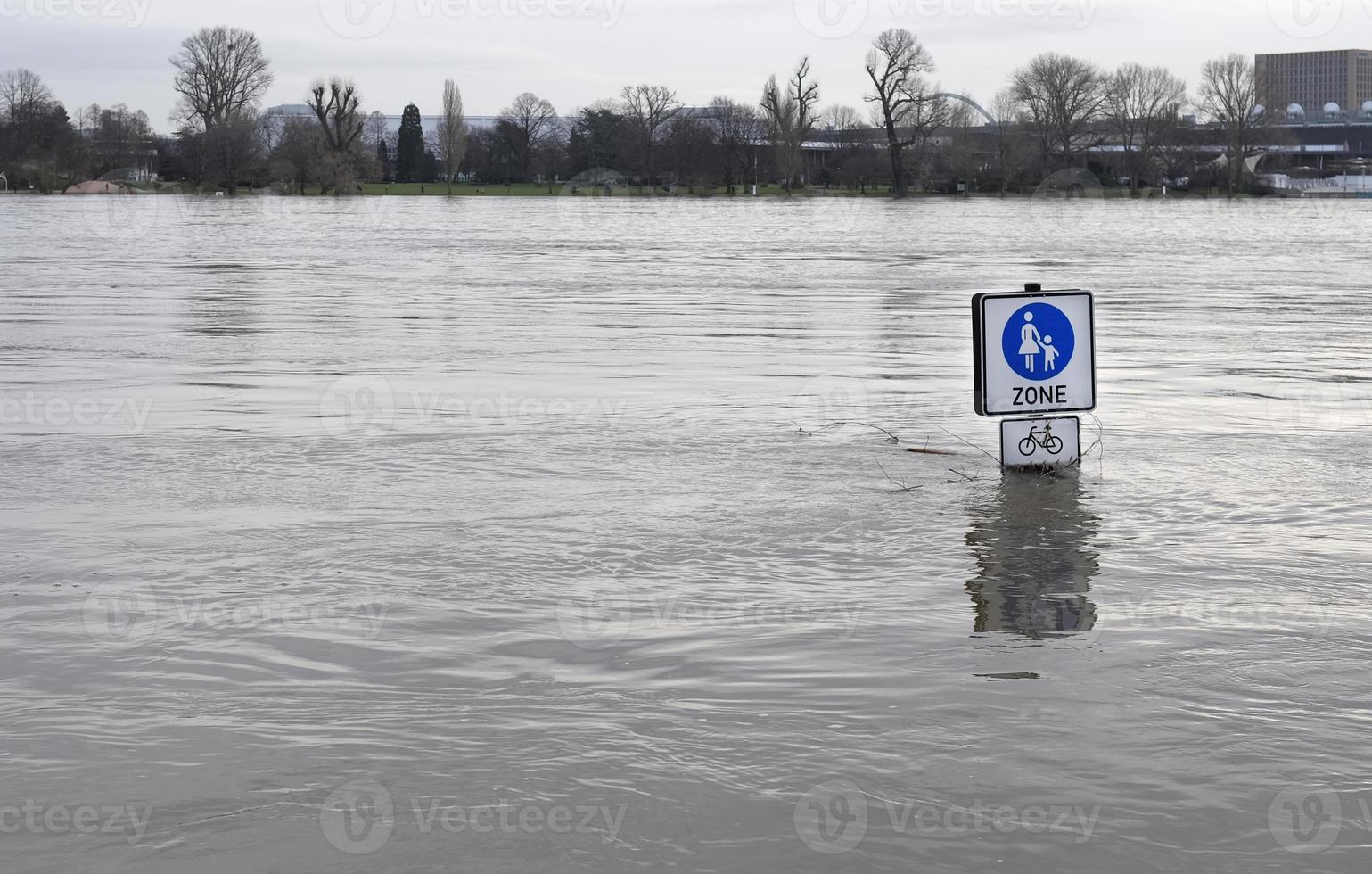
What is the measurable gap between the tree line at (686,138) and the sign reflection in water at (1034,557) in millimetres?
115528

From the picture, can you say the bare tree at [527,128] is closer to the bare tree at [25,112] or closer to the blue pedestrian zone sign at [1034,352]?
the bare tree at [25,112]

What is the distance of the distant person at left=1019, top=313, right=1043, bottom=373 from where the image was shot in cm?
796

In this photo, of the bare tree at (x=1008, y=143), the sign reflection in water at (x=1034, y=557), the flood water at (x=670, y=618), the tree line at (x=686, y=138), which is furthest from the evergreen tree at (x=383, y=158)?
the sign reflection in water at (x=1034, y=557)

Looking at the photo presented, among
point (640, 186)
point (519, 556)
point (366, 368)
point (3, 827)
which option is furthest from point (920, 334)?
point (640, 186)

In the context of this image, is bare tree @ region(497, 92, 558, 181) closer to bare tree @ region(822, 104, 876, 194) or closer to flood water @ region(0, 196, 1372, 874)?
bare tree @ region(822, 104, 876, 194)

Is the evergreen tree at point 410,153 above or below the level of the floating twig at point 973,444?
above

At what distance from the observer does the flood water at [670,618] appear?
145 inches

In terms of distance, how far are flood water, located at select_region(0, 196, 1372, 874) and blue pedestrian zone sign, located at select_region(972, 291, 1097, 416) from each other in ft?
1.34

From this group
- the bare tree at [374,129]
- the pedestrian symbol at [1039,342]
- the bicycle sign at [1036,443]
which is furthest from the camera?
the bare tree at [374,129]

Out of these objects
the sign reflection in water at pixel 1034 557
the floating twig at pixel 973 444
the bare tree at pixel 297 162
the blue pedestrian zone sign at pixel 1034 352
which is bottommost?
the sign reflection in water at pixel 1034 557

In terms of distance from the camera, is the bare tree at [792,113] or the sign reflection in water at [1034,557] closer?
the sign reflection in water at [1034,557]

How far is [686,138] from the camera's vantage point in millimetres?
143750

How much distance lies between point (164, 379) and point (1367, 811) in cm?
1018

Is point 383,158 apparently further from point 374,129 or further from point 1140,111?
point 1140,111
